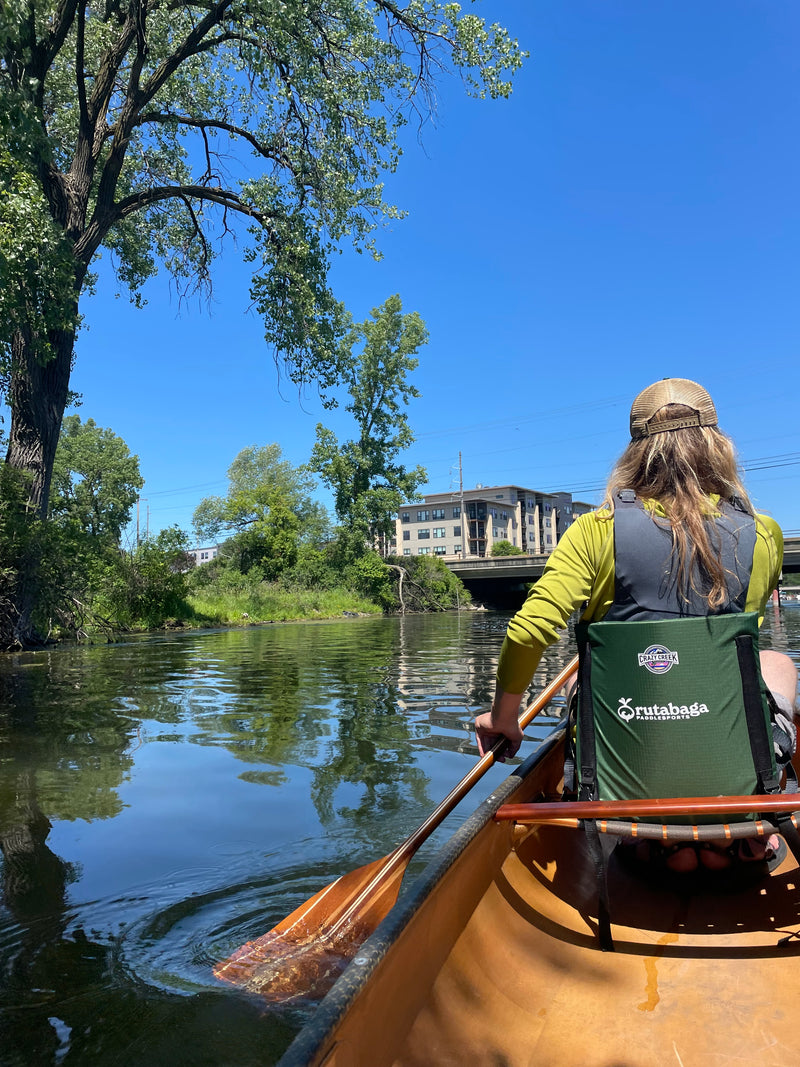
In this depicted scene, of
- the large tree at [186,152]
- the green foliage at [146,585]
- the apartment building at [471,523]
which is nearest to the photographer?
the large tree at [186,152]

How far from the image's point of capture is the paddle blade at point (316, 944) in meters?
2.28

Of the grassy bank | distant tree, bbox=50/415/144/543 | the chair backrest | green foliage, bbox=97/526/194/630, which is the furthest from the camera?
distant tree, bbox=50/415/144/543

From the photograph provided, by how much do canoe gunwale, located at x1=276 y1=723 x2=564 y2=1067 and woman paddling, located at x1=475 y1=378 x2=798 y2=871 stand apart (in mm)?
469

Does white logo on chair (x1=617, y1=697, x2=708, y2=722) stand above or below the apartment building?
below

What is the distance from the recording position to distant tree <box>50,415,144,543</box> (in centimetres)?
4828

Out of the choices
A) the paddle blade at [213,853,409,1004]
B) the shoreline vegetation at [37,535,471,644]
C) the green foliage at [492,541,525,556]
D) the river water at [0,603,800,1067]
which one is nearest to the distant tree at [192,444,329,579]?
the shoreline vegetation at [37,535,471,644]

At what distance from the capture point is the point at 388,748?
569cm

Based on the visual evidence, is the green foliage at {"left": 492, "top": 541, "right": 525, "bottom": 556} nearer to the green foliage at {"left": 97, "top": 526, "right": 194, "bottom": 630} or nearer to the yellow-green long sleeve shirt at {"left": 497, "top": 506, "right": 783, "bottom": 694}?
the green foliage at {"left": 97, "top": 526, "right": 194, "bottom": 630}

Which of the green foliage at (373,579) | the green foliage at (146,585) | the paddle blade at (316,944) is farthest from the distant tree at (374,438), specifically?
the paddle blade at (316,944)

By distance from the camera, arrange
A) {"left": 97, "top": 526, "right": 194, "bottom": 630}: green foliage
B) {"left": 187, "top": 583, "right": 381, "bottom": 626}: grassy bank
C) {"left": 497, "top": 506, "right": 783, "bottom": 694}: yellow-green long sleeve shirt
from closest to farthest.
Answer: {"left": 497, "top": 506, "right": 783, "bottom": 694}: yellow-green long sleeve shirt, {"left": 97, "top": 526, "right": 194, "bottom": 630}: green foliage, {"left": 187, "top": 583, "right": 381, "bottom": 626}: grassy bank

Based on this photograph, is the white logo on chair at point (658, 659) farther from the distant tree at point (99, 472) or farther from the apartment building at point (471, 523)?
the apartment building at point (471, 523)

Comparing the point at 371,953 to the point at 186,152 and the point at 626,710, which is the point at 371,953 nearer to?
the point at 626,710

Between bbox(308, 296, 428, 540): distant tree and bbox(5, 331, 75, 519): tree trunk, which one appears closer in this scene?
bbox(5, 331, 75, 519): tree trunk

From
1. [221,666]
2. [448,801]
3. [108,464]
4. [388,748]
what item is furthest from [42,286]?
[108,464]
